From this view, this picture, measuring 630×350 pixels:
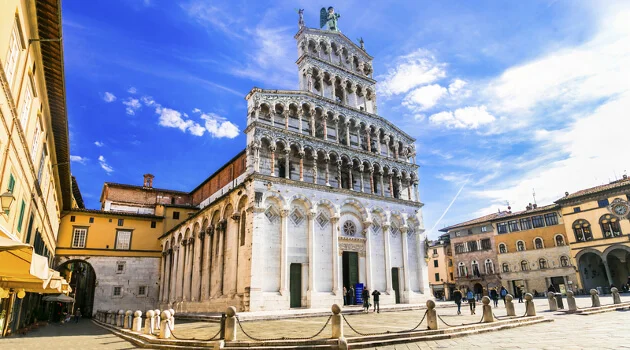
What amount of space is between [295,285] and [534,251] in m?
36.4

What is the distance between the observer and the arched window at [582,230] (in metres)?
42.2

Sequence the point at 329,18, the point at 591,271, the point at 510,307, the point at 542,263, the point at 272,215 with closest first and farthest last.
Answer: the point at 510,307, the point at 272,215, the point at 329,18, the point at 591,271, the point at 542,263

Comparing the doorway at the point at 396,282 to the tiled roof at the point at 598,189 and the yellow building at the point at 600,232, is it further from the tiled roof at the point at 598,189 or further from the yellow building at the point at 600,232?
the tiled roof at the point at 598,189

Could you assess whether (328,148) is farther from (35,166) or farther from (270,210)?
(35,166)

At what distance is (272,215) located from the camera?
24.0 m

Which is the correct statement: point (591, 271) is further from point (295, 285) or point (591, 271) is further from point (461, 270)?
point (295, 285)

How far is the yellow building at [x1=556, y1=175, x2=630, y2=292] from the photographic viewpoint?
131ft

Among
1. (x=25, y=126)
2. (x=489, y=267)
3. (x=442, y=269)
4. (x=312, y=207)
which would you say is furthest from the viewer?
(x=442, y=269)

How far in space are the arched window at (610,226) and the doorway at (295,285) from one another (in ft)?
119

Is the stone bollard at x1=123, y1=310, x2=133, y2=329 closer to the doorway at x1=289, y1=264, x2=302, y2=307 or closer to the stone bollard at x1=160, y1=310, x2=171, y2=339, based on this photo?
the stone bollard at x1=160, y1=310, x2=171, y2=339

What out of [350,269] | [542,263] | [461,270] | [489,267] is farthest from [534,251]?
[350,269]

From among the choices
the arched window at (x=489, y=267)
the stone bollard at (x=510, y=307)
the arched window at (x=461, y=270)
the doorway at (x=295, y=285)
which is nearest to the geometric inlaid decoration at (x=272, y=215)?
the doorway at (x=295, y=285)

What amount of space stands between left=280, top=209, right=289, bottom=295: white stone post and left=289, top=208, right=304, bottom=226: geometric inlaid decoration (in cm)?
69

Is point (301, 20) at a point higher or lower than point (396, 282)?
higher
